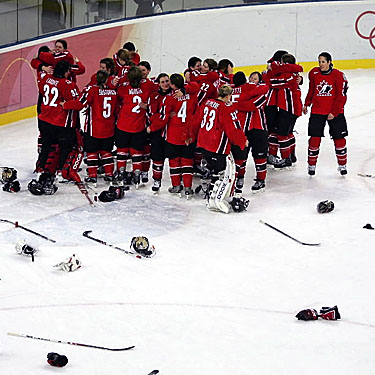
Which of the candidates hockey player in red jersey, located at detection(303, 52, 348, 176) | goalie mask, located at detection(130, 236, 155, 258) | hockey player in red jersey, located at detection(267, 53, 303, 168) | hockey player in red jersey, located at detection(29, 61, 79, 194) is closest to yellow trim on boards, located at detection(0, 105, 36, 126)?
hockey player in red jersey, located at detection(29, 61, 79, 194)

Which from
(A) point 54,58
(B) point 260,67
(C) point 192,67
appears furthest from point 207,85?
(B) point 260,67

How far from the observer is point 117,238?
7.10m

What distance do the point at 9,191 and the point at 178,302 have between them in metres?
2.92

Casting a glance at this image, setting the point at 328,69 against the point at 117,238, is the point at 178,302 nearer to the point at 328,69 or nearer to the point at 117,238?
the point at 117,238

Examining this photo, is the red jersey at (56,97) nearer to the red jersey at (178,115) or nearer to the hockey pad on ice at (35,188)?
the hockey pad on ice at (35,188)

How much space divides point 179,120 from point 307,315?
2.89m

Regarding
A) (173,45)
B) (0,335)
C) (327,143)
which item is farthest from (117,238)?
(173,45)

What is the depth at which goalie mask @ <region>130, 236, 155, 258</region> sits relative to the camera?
6664mm

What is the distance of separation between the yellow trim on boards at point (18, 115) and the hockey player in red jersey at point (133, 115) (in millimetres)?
2913

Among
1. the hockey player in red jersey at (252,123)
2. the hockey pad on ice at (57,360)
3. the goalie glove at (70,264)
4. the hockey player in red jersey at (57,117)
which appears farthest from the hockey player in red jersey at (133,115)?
the hockey pad on ice at (57,360)

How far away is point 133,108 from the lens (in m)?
8.22

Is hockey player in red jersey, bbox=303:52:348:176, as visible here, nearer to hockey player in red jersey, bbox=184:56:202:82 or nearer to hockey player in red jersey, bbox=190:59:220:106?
hockey player in red jersey, bbox=190:59:220:106

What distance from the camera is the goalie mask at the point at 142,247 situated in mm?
6664

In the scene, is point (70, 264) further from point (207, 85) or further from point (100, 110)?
point (207, 85)
